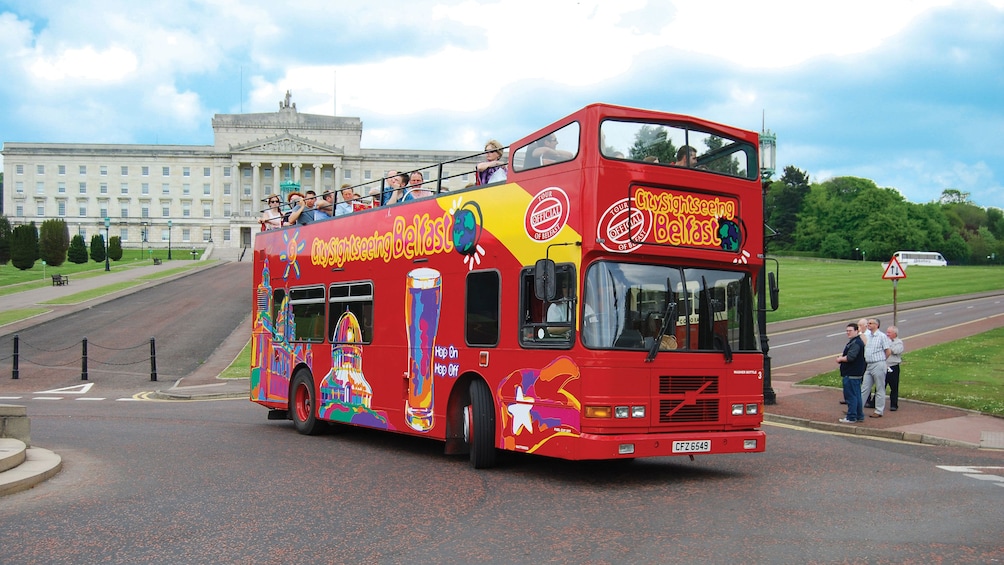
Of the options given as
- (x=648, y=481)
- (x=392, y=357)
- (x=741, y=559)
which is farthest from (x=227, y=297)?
(x=741, y=559)

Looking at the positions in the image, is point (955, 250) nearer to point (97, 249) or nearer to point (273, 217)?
point (97, 249)

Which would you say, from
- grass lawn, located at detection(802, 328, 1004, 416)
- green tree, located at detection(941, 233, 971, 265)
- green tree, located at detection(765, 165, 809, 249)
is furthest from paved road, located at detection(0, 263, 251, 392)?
green tree, located at detection(941, 233, 971, 265)

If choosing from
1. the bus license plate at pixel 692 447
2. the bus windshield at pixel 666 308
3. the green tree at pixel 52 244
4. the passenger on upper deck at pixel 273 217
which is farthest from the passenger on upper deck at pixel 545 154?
the green tree at pixel 52 244

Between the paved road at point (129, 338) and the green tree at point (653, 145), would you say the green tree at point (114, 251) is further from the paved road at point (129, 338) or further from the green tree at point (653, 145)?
the green tree at point (653, 145)

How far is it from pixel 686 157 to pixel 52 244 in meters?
80.8

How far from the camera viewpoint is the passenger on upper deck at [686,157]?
1058cm

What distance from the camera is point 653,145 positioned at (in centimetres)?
1051

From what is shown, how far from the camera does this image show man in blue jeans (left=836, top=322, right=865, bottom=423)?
17.2 metres

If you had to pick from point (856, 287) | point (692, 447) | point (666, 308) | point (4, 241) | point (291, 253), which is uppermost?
point (4, 241)

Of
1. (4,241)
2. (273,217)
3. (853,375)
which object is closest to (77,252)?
(4,241)

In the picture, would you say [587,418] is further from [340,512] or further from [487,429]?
[340,512]

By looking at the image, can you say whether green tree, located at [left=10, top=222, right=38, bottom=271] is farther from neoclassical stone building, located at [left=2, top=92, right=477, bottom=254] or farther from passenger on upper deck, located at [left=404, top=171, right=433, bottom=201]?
neoclassical stone building, located at [left=2, top=92, right=477, bottom=254]

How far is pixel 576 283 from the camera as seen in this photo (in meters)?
9.94

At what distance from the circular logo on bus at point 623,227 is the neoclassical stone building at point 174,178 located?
143 meters
